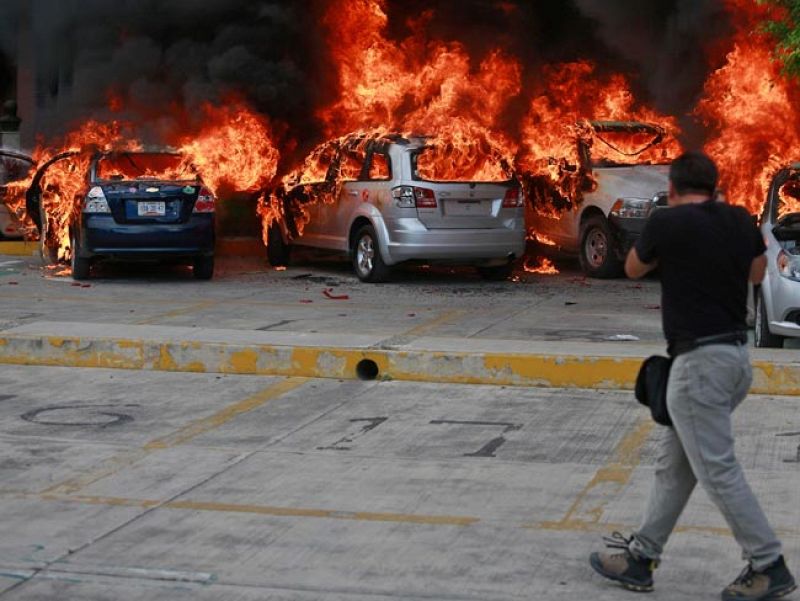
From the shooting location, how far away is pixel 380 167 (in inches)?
648

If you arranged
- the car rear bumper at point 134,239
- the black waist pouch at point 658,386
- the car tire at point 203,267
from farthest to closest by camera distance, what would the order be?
the car tire at point 203,267, the car rear bumper at point 134,239, the black waist pouch at point 658,386

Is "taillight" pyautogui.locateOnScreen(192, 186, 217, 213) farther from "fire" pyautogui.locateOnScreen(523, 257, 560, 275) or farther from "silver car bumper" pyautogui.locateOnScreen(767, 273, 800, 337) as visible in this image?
"silver car bumper" pyautogui.locateOnScreen(767, 273, 800, 337)

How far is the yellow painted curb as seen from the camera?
19.9 metres

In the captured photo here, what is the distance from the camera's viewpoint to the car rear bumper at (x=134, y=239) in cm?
1611

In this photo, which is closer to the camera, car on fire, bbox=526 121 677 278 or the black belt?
the black belt

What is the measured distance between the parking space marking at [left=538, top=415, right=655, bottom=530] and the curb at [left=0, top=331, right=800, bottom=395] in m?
1.06

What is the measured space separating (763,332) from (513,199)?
5.27 metres

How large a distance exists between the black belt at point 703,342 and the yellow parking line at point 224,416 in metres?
3.49

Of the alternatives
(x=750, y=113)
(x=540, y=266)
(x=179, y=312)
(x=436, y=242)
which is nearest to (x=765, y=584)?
(x=179, y=312)

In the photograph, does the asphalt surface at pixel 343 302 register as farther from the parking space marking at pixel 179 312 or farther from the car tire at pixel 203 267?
the car tire at pixel 203 267

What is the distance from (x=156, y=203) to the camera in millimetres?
16219

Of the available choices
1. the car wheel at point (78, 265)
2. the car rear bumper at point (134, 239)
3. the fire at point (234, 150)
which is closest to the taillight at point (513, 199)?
the car rear bumper at point (134, 239)

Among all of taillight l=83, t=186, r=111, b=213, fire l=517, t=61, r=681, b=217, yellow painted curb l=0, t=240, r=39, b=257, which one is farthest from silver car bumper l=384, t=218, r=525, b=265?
yellow painted curb l=0, t=240, r=39, b=257

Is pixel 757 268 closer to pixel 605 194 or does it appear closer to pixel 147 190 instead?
pixel 147 190
